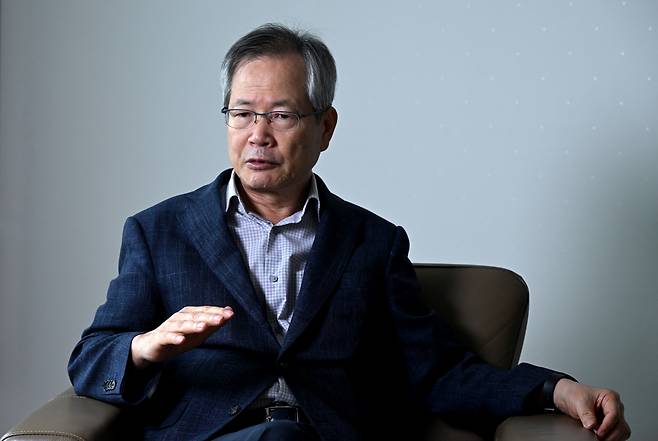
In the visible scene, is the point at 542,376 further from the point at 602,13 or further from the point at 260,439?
the point at 602,13

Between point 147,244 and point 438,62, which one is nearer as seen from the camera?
point 147,244

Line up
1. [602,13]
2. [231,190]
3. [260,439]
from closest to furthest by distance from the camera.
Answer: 1. [260,439]
2. [231,190]
3. [602,13]

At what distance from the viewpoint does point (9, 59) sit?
9.53 feet

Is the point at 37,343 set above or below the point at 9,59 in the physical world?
below

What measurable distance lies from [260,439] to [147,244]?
503 millimetres

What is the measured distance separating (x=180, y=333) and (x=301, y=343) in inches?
14.5

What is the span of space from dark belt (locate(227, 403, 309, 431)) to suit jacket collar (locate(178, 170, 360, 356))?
0.11 meters

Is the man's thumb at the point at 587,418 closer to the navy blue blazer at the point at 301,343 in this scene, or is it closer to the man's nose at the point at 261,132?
the navy blue blazer at the point at 301,343

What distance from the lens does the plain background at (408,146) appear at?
271 cm

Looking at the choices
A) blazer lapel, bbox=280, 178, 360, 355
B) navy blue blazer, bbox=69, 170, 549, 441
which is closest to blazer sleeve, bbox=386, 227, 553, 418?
navy blue blazer, bbox=69, 170, 549, 441

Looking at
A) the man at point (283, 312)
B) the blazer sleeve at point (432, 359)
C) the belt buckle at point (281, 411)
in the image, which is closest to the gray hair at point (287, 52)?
the man at point (283, 312)

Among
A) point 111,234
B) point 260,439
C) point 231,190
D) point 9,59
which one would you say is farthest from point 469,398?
point 9,59

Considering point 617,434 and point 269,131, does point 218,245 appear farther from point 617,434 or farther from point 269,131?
point 617,434

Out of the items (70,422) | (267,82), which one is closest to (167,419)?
(70,422)
